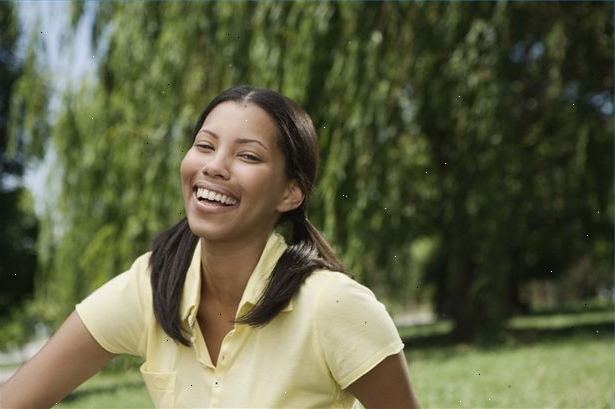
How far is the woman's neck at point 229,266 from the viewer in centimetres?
184

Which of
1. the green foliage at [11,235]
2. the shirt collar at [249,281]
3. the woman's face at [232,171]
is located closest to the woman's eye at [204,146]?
the woman's face at [232,171]

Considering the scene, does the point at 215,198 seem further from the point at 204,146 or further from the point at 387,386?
the point at 387,386

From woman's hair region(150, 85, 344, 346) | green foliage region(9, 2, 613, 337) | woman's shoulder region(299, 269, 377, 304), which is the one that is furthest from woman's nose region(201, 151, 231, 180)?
green foliage region(9, 2, 613, 337)

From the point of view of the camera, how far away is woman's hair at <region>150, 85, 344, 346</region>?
1.76 m

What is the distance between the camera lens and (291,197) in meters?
1.86

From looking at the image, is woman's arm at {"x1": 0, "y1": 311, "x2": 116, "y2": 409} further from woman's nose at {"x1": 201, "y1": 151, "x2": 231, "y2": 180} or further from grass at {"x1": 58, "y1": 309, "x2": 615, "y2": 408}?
grass at {"x1": 58, "y1": 309, "x2": 615, "y2": 408}

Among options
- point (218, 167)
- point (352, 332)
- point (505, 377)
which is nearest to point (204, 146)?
point (218, 167)

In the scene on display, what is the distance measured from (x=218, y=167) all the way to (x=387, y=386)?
1.73ft

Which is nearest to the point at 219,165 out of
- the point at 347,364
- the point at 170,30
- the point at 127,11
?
the point at 347,364

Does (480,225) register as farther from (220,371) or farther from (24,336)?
(24,336)

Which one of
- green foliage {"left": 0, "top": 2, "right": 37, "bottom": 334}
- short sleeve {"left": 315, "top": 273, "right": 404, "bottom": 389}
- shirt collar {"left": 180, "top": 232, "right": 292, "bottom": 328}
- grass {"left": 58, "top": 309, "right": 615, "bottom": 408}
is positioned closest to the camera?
short sleeve {"left": 315, "top": 273, "right": 404, "bottom": 389}

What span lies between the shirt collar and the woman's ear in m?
0.07

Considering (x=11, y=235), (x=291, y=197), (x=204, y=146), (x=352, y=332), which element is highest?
(x=204, y=146)

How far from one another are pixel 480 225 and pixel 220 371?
5389 millimetres
